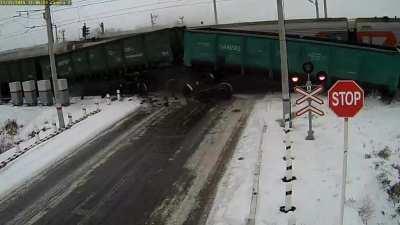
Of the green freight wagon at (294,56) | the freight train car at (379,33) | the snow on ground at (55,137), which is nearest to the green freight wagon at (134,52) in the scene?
the snow on ground at (55,137)

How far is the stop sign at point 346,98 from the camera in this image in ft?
27.3

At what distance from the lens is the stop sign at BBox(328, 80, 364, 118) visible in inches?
328

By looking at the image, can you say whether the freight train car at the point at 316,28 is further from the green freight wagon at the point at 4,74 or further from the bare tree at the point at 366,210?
the bare tree at the point at 366,210

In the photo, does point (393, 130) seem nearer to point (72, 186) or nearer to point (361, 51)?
point (361, 51)

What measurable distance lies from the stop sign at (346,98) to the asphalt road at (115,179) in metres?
4.41

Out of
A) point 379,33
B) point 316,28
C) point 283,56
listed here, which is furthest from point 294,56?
point 283,56

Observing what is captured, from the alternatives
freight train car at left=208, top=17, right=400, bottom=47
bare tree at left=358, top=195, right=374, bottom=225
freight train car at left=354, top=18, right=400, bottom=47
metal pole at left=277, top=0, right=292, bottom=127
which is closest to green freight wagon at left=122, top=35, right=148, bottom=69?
freight train car at left=208, top=17, right=400, bottom=47

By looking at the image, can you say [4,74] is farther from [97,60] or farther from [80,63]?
[97,60]

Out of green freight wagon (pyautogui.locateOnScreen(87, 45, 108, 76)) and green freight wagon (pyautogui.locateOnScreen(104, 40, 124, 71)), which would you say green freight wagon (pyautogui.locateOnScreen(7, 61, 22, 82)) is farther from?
green freight wagon (pyautogui.locateOnScreen(104, 40, 124, 71))

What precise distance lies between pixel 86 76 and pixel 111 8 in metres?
70.0

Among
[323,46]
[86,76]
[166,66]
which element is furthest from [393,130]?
[86,76]

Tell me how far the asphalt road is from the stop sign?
4.41m

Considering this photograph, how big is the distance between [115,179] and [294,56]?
1081 centimetres

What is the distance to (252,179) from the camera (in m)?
11.8
